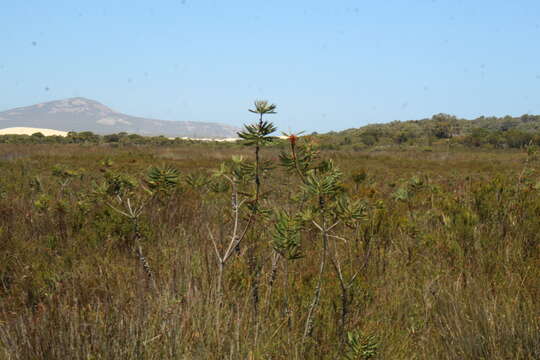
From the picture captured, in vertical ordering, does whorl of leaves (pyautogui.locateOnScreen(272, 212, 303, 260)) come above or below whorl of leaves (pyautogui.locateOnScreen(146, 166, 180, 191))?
below

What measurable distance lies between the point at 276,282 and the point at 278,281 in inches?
0.7

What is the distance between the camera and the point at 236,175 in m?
2.32

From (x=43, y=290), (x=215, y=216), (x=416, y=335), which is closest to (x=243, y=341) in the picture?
(x=416, y=335)

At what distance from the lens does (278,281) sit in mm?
2633

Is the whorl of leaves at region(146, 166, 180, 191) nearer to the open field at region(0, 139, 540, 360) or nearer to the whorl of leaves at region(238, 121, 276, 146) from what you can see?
the open field at region(0, 139, 540, 360)

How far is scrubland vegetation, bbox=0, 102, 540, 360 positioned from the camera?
1.81 meters

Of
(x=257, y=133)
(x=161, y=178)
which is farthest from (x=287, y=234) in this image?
(x=161, y=178)

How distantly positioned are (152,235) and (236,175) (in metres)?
1.79

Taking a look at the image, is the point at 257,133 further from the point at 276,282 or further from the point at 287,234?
the point at 276,282

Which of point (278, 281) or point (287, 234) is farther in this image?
point (278, 281)

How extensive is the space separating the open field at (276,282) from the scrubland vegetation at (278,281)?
0.01 metres

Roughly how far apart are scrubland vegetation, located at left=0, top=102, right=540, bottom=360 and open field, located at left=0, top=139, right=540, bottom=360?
0.01 metres

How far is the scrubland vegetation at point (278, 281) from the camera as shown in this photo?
1.81 m

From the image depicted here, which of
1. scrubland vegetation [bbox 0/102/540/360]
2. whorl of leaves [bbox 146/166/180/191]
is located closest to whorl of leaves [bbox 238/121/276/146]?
scrubland vegetation [bbox 0/102/540/360]
